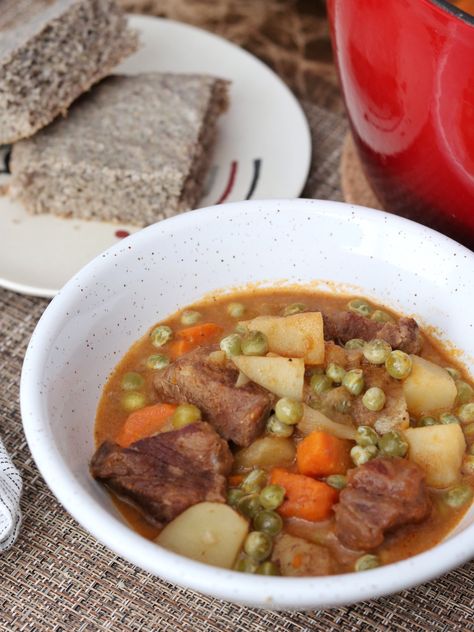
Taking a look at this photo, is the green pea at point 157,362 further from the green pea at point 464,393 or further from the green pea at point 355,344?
the green pea at point 464,393

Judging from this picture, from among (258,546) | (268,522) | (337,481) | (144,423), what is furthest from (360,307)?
(258,546)

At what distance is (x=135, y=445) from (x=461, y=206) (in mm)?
1772

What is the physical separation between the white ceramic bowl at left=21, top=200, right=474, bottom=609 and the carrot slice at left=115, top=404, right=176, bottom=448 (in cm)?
13

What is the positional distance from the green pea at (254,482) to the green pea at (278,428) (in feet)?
0.50

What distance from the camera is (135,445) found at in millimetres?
2939

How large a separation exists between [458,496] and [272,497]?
615mm

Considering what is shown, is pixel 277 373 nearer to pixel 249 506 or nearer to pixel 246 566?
pixel 249 506

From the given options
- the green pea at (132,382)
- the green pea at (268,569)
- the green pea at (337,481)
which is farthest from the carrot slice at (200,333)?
the green pea at (268,569)

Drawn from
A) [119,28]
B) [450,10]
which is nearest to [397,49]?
[450,10]

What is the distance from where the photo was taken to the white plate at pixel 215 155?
4.48 metres

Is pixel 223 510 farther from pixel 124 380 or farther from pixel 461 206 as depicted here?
pixel 461 206

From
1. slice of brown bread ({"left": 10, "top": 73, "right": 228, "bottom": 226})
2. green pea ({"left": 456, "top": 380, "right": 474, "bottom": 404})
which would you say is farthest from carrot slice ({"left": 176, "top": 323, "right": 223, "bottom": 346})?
slice of brown bread ({"left": 10, "top": 73, "right": 228, "bottom": 226})

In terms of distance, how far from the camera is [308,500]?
2.88 metres

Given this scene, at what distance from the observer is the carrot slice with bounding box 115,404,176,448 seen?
3.15 metres
